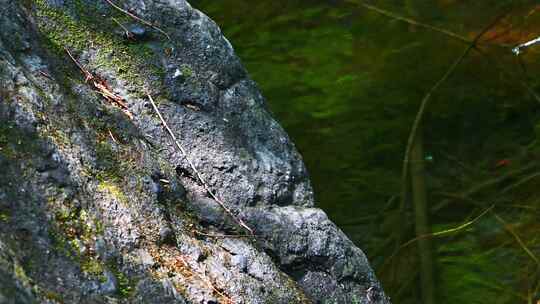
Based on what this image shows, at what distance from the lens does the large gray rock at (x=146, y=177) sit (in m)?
1.27

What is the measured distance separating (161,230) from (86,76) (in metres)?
0.43

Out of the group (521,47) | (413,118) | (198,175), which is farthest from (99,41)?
(521,47)

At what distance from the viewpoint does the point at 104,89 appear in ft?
5.74

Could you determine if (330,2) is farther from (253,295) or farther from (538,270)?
(253,295)

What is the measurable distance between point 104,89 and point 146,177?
0.98ft

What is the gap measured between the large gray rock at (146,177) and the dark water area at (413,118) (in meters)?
1.35

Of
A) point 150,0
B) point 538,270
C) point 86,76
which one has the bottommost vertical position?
point 538,270

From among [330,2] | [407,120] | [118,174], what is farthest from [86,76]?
[330,2]

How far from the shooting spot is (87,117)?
1.54m

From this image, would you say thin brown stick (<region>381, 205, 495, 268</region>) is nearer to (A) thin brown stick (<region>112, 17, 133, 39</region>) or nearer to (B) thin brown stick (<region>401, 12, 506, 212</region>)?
(B) thin brown stick (<region>401, 12, 506, 212</region>)

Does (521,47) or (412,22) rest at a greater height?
A: (521,47)

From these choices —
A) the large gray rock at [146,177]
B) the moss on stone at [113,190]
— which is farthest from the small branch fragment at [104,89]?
the moss on stone at [113,190]

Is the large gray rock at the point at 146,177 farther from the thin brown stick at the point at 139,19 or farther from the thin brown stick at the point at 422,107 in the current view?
the thin brown stick at the point at 422,107

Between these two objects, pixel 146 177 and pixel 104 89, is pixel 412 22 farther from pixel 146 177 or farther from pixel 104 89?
pixel 146 177
